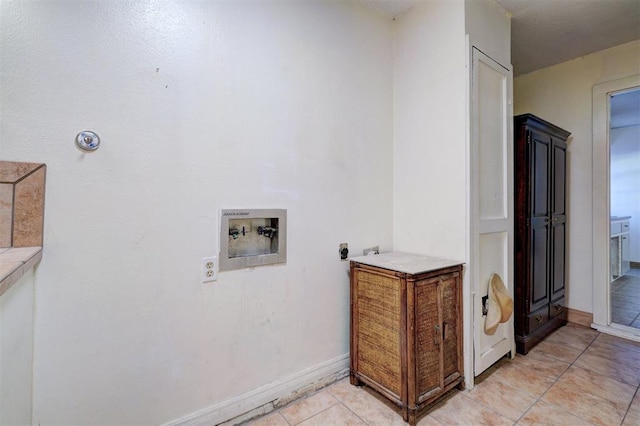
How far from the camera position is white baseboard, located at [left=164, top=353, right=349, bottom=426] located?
143cm

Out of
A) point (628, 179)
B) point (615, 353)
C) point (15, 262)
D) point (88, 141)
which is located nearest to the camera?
point (15, 262)

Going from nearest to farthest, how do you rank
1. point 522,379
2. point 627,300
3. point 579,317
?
point 522,379
point 579,317
point 627,300

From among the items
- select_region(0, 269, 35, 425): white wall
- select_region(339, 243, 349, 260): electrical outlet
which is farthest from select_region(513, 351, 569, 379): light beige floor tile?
select_region(0, 269, 35, 425): white wall

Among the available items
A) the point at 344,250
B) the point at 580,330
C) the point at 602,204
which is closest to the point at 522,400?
the point at 344,250

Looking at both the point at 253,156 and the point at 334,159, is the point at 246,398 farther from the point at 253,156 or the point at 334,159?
the point at 334,159

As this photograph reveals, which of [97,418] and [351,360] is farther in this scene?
[351,360]

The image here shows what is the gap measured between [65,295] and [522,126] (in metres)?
2.99

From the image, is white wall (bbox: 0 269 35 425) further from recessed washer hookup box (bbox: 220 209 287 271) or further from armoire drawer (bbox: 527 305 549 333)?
armoire drawer (bbox: 527 305 549 333)

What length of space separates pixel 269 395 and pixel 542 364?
1.94 metres

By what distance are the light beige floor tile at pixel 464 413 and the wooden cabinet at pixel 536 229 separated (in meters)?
0.89

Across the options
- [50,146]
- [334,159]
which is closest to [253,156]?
[334,159]

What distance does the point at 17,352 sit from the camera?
0.92m

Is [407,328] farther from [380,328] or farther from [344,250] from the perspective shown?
[344,250]

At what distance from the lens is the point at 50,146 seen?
1.10 metres
